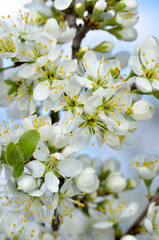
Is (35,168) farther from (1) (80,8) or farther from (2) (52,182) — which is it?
(1) (80,8)

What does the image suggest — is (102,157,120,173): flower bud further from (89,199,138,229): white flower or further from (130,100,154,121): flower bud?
(130,100,154,121): flower bud

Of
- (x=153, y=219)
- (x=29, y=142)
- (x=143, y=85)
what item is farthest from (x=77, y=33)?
(x=153, y=219)

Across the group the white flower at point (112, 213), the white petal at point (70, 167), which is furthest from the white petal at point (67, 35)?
the white flower at point (112, 213)

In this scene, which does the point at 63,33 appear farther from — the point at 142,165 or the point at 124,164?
the point at 124,164

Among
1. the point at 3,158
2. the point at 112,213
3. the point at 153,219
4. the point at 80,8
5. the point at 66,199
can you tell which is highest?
the point at 80,8

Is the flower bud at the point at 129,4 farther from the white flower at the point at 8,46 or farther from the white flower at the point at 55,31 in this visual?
the white flower at the point at 8,46

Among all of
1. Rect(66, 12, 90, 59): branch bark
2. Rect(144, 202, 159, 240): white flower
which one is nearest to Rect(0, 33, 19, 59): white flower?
Rect(66, 12, 90, 59): branch bark
